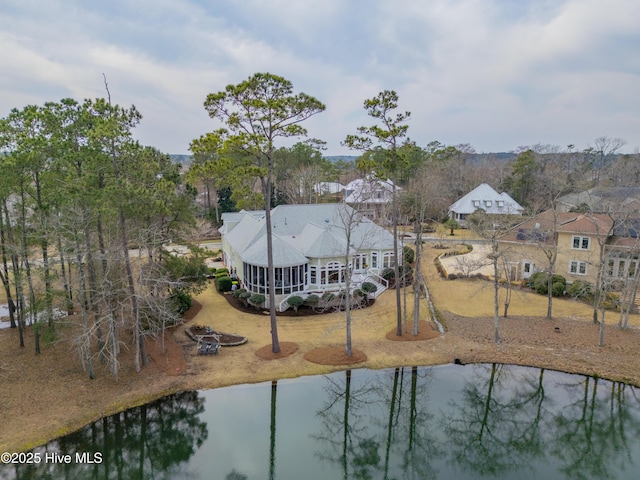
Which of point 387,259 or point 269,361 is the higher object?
point 387,259

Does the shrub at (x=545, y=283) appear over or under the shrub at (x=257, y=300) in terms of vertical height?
over

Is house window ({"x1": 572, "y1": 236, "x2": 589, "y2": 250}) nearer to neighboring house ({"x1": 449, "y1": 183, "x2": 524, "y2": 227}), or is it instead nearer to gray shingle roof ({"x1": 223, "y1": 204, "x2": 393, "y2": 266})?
gray shingle roof ({"x1": 223, "y1": 204, "x2": 393, "y2": 266})

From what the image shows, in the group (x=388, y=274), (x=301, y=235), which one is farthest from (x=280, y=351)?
(x=388, y=274)

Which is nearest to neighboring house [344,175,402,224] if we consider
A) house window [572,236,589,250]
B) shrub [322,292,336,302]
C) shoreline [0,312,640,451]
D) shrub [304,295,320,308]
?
shrub [322,292,336,302]

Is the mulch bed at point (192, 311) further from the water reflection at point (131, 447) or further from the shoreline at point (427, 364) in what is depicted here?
the water reflection at point (131, 447)

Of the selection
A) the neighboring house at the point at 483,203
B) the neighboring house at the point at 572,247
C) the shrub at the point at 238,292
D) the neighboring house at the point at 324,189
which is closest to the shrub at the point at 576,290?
the neighboring house at the point at 572,247

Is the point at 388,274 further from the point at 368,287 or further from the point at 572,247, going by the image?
the point at 572,247

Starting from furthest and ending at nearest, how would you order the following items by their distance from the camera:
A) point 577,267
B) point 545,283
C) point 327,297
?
point 577,267 → point 545,283 → point 327,297
